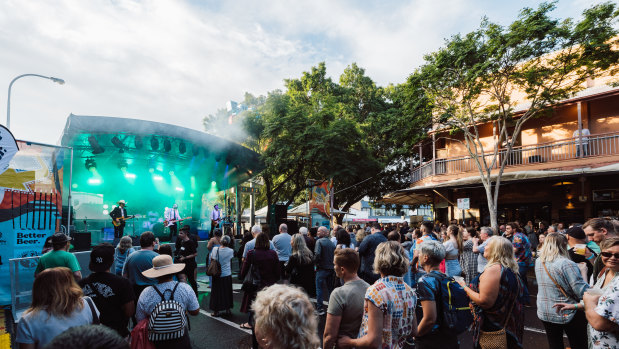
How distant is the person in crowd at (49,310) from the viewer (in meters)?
2.52

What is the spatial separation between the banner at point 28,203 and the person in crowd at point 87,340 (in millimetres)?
6074

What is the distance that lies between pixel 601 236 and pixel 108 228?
16949mm

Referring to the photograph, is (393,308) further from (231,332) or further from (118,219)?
(118,219)

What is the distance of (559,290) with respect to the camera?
364cm

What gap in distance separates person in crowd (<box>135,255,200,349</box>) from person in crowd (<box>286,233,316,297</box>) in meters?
3.70

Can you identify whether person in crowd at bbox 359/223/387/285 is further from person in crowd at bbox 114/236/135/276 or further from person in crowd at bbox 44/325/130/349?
person in crowd at bbox 44/325/130/349

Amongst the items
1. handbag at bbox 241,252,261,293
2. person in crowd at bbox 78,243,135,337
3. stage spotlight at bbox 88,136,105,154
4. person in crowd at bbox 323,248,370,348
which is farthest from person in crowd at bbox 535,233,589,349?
stage spotlight at bbox 88,136,105,154

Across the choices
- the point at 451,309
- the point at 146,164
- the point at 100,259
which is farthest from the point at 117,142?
the point at 451,309

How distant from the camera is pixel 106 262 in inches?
140

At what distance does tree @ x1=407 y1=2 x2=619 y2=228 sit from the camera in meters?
12.7

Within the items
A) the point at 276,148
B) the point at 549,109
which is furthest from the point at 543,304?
the point at 276,148

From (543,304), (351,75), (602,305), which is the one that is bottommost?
(543,304)

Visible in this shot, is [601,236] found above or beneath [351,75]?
beneath

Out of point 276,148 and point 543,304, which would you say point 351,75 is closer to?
point 276,148
